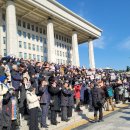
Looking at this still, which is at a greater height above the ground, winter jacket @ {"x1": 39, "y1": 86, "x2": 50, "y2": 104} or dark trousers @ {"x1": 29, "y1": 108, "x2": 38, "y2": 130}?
winter jacket @ {"x1": 39, "y1": 86, "x2": 50, "y2": 104}

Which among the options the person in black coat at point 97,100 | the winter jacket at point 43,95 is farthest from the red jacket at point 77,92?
the winter jacket at point 43,95

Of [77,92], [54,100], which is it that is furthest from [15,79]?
[77,92]

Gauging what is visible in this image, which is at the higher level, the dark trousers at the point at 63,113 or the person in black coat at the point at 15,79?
the person in black coat at the point at 15,79

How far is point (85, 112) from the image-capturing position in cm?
1520

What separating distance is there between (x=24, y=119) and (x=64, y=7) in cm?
4164

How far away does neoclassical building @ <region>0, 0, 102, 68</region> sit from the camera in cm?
3847

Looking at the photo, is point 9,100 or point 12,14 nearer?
point 9,100

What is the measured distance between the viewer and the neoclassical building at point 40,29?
38469 mm

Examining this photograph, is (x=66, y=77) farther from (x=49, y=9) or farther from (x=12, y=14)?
(x=49, y=9)

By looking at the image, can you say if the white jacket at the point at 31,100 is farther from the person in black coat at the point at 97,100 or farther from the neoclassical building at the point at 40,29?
the neoclassical building at the point at 40,29

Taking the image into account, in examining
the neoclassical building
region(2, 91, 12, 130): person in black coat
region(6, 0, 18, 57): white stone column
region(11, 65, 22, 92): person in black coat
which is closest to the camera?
region(2, 91, 12, 130): person in black coat

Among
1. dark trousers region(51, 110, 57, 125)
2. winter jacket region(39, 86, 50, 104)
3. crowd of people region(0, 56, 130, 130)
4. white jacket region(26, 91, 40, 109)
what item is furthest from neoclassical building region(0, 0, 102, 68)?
white jacket region(26, 91, 40, 109)

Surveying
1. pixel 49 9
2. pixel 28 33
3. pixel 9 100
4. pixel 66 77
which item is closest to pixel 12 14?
pixel 49 9

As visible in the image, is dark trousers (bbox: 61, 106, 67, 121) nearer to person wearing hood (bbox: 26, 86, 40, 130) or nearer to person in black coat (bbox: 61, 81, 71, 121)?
person in black coat (bbox: 61, 81, 71, 121)
